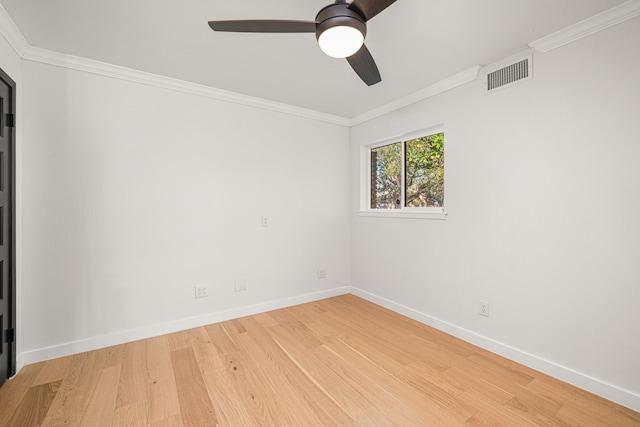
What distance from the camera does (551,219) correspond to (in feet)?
6.54

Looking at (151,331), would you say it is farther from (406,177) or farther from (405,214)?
(406,177)

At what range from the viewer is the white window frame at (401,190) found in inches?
111

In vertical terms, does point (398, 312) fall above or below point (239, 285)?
below

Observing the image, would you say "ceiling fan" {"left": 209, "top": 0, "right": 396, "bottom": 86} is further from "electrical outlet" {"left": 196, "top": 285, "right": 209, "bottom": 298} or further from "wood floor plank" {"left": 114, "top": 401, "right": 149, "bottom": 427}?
"electrical outlet" {"left": 196, "top": 285, "right": 209, "bottom": 298}

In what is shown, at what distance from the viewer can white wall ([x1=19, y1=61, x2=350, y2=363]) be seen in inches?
84.9

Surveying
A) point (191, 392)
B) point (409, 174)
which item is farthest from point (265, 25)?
point (409, 174)

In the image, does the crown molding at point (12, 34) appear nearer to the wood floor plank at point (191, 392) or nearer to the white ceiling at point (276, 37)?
the white ceiling at point (276, 37)

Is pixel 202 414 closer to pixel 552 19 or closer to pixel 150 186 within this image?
pixel 150 186

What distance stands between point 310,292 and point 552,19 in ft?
10.7

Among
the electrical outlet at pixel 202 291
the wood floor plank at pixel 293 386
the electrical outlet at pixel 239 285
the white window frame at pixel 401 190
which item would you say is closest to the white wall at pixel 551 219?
the white window frame at pixel 401 190

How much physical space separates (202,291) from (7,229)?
4.84 ft

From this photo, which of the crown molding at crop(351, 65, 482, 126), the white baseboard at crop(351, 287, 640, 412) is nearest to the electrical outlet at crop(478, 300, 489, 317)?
the white baseboard at crop(351, 287, 640, 412)

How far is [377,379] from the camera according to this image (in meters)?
1.92

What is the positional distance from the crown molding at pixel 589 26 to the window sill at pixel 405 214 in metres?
1.44
